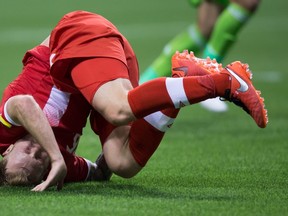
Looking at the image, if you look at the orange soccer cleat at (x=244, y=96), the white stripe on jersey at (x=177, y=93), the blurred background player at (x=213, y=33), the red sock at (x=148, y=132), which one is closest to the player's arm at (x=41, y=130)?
the red sock at (x=148, y=132)

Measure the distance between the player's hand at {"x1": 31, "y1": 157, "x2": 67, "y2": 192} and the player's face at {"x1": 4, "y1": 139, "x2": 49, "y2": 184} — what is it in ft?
0.39

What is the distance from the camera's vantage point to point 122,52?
16.8 feet

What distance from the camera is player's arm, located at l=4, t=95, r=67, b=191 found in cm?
488

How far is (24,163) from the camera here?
4988 mm

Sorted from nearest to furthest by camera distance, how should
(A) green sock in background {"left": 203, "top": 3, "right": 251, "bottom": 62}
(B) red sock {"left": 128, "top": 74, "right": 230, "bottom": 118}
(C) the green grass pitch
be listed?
(C) the green grass pitch → (B) red sock {"left": 128, "top": 74, "right": 230, "bottom": 118} → (A) green sock in background {"left": 203, "top": 3, "right": 251, "bottom": 62}

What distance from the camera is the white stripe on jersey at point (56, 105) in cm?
519

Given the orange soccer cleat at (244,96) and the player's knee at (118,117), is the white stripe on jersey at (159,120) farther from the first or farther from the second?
the orange soccer cleat at (244,96)

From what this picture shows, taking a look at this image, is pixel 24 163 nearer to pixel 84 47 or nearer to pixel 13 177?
pixel 13 177

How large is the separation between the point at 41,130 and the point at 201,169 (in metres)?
1.26

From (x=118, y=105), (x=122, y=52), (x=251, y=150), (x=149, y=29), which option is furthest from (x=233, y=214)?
(x=149, y=29)

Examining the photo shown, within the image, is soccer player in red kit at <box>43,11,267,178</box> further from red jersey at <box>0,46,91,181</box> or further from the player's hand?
the player's hand

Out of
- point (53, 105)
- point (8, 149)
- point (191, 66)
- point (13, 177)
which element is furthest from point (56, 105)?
point (191, 66)

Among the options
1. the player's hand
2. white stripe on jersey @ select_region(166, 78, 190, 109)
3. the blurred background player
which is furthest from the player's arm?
the blurred background player

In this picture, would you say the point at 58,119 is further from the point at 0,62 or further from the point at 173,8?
the point at 173,8
